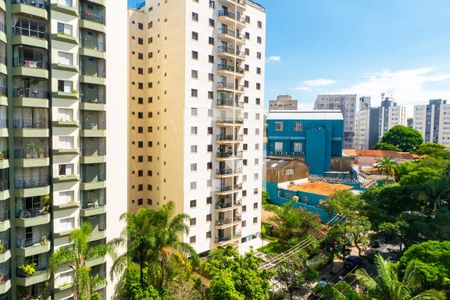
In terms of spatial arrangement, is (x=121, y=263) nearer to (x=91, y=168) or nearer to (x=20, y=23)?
(x=91, y=168)

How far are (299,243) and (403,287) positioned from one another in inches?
782

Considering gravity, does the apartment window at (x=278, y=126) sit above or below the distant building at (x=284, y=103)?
below

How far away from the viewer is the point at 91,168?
80.6ft

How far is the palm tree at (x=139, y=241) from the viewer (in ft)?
70.3

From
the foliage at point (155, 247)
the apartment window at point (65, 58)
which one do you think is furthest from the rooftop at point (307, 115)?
the apartment window at point (65, 58)

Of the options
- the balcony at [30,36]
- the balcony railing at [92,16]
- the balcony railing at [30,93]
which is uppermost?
the balcony railing at [92,16]

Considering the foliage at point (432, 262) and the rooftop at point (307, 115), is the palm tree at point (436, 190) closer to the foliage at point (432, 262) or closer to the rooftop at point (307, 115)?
the foliage at point (432, 262)

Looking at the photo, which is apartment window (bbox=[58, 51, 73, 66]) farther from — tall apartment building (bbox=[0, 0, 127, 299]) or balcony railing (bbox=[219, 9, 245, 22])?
balcony railing (bbox=[219, 9, 245, 22])

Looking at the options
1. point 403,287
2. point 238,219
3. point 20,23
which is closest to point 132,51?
point 20,23

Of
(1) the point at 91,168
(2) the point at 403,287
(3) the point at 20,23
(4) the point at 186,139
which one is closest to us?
(2) the point at 403,287

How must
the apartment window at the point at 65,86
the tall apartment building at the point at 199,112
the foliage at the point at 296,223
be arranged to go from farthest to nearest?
the foliage at the point at 296,223, the tall apartment building at the point at 199,112, the apartment window at the point at 65,86

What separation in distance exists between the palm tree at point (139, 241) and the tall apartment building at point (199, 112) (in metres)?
10.3

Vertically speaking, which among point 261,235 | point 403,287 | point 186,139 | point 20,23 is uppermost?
point 20,23

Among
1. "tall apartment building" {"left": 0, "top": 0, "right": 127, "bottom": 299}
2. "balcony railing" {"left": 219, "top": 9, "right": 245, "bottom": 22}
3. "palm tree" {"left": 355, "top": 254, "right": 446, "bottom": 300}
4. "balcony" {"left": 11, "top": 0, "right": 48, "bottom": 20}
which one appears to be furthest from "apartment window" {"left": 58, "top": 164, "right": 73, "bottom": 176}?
"balcony railing" {"left": 219, "top": 9, "right": 245, "bottom": 22}
